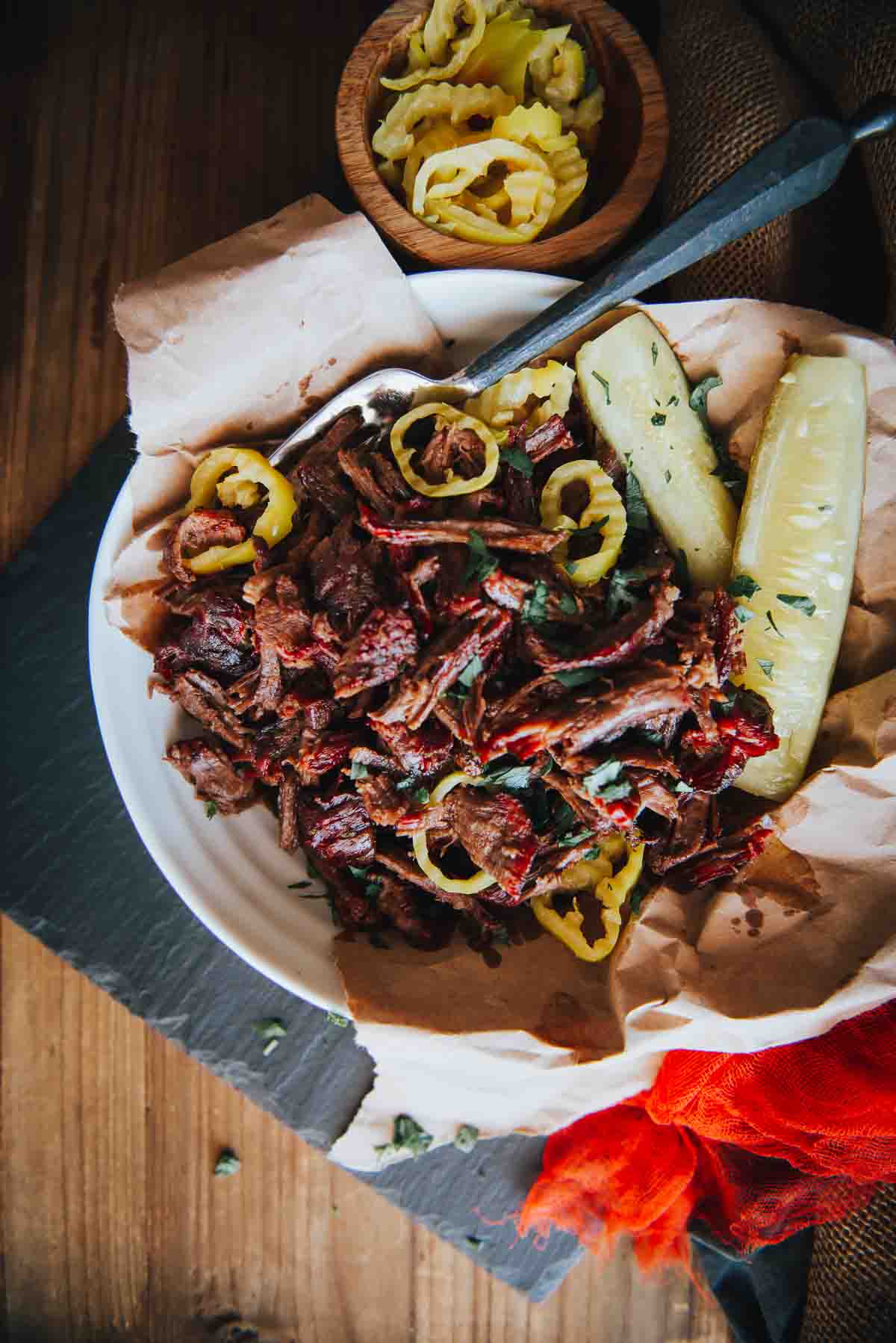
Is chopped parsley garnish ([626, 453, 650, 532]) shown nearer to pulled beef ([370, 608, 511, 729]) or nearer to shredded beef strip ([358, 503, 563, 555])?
shredded beef strip ([358, 503, 563, 555])

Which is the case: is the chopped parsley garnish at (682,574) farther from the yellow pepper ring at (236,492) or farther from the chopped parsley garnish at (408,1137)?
the chopped parsley garnish at (408,1137)

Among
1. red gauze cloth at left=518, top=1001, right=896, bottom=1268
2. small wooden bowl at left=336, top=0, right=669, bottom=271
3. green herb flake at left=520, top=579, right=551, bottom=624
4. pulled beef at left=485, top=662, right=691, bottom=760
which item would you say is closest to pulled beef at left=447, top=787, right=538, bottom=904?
pulled beef at left=485, top=662, right=691, bottom=760

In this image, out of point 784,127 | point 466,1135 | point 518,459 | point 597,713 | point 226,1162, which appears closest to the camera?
point 597,713

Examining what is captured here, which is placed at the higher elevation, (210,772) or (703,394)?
(703,394)

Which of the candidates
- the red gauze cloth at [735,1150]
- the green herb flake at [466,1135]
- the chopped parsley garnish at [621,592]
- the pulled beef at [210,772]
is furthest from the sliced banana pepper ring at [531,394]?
the green herb flake at [466,1135]

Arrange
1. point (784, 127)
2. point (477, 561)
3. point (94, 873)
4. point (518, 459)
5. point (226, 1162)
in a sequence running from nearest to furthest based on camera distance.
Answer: point (477, 561)
point (518, 459)
point (784, 127)
point (94, 873)
point (226, 1162)

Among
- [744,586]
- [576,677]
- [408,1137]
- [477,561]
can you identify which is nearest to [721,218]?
[744,586]

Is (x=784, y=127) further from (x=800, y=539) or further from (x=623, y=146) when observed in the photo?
(x=800, y=539)

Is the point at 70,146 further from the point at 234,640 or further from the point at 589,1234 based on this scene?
the point at 589,1234
